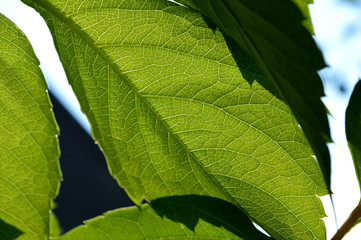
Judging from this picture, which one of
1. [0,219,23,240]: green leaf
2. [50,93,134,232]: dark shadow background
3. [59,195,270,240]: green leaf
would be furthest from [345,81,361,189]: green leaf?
[50,93,134,232]: dark shadow background

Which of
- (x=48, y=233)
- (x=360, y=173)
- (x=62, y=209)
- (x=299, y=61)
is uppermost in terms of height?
(x=299, y=61)

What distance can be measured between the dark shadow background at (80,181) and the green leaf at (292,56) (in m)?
7.35

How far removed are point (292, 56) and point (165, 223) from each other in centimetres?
47

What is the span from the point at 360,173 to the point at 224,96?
31 centimetres

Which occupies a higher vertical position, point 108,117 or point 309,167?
point 108,117

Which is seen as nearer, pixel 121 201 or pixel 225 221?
pixel 225 221

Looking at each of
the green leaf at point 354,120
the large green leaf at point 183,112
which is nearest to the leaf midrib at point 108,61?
the large green leaf at point 183,112

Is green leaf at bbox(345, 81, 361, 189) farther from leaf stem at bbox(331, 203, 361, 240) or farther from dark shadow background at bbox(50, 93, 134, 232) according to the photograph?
dark shadow background at bbox(50, 93, 134, 232)

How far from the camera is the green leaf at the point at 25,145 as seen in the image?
0.88 m

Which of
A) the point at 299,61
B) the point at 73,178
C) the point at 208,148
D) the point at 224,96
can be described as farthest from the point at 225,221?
the point at 73,178

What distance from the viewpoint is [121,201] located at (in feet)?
26.5

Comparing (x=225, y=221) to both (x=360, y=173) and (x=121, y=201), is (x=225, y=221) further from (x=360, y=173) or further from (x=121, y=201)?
(x=121, y=201)

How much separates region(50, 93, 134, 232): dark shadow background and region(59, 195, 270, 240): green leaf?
6.97 metres

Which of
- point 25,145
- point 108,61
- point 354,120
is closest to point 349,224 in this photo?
point 354,120
